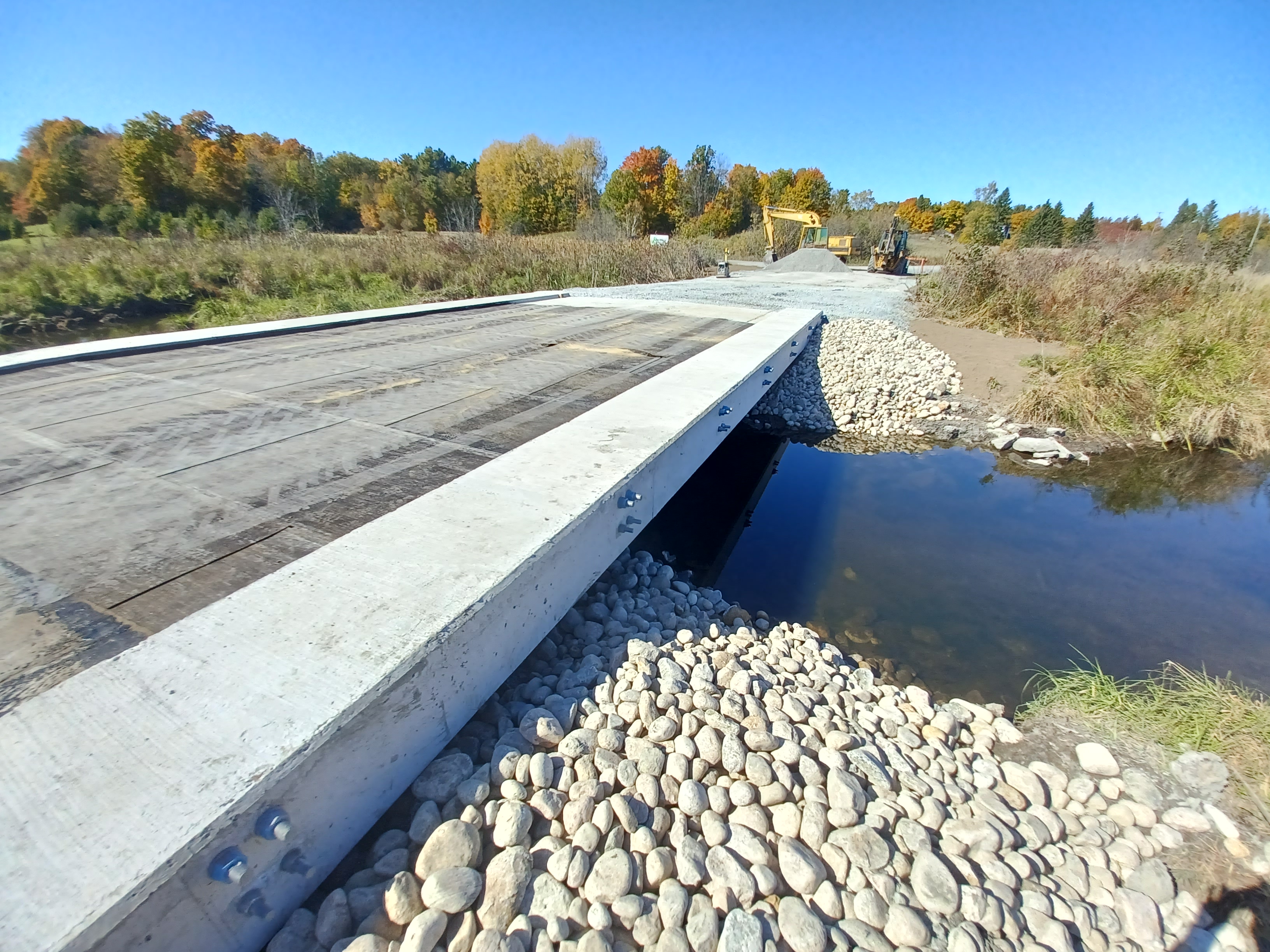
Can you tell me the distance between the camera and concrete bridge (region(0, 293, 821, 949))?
1.38 metres

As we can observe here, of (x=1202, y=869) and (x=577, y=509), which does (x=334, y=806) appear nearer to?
(x=577, y=509)

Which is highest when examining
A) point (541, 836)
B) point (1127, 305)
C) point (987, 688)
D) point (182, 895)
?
point (1127, 305)

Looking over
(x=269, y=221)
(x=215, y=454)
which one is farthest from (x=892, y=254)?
(x=269, y=221)

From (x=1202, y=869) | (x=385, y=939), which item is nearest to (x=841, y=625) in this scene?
(x=1202, y=869)

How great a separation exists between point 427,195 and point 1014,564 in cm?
5011

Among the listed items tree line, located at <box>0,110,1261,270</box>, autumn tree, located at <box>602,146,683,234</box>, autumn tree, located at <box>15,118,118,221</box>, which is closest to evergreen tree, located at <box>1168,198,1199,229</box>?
tree line, located at <box>0,110,1261,270</box>

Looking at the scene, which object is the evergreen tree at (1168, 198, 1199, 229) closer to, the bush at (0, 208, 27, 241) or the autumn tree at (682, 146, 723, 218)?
the autumn tree at (682, 146, 723, 218)

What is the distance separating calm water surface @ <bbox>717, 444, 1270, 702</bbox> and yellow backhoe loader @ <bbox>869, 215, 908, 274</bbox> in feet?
68.7

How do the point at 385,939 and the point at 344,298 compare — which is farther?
the point at 344,298

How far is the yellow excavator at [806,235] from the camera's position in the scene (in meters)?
28.8

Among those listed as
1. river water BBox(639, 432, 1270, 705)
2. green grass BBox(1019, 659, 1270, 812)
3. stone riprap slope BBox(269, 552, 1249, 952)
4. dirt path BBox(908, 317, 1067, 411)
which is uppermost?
dirt path BBox(908, 317, 1067, 411)

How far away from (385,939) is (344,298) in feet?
47.9

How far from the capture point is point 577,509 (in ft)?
9.54

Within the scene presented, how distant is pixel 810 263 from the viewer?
2647 centimetres
